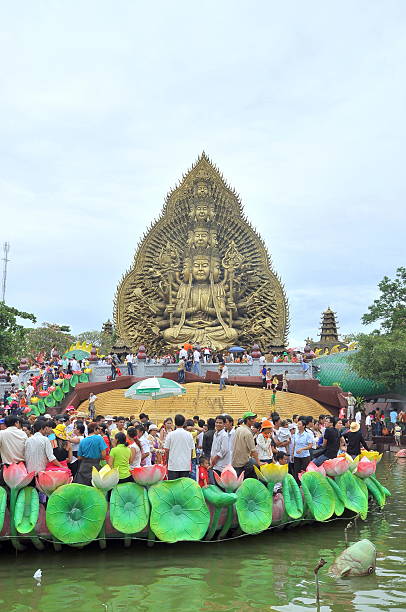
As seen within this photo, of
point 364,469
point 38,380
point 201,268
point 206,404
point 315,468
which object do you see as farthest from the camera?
point 201,268

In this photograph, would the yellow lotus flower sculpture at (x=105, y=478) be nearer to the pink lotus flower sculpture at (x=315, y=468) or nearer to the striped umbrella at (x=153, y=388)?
the pink lotus flower sculpture at (x=315, y=468)

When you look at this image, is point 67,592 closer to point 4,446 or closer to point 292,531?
point 4,446

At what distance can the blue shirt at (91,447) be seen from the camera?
7887 mm

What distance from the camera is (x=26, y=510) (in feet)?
24.3

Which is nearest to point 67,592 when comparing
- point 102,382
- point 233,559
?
point 233,559

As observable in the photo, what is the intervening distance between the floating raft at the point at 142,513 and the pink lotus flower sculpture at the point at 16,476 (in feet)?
0.28

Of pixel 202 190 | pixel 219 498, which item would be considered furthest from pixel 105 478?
pixel 202 190

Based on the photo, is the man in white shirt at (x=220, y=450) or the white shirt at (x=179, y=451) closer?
the white shirt at (x=179, y=451)

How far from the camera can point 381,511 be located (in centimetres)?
1042

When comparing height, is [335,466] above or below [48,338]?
below

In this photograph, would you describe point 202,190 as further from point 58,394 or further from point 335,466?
point 335,466

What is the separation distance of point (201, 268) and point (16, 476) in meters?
24.1

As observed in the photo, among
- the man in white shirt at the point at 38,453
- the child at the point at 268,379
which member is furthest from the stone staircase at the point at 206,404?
the man in white shirt at the point at 38,453

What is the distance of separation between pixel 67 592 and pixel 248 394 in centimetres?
1520
